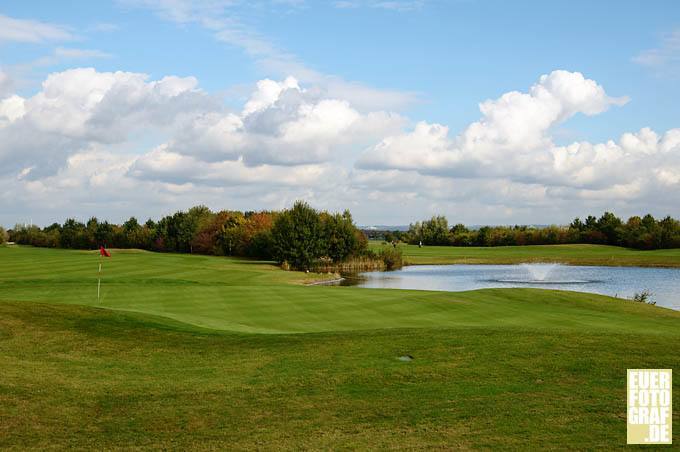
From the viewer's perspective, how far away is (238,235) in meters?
101

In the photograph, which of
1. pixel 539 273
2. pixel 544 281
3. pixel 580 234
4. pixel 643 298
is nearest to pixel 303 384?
pixel 643 298

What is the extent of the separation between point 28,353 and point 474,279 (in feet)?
195

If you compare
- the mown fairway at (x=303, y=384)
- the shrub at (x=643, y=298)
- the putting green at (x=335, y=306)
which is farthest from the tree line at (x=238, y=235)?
the mown fairway at (x=303, y=384)

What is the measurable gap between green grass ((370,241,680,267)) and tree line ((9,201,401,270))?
18897 mm

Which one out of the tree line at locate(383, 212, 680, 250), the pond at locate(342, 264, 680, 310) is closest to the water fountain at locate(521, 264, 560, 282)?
the pond at locate(342, 264, 680, 310)

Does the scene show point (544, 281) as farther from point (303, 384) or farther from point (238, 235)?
point (303, 384)

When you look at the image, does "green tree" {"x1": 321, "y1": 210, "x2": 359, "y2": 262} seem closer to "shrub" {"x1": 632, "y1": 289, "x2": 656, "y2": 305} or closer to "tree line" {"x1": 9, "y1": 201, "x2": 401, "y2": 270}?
"tree line" {"x1": 9, "y1": 201, "x2": 401, "y2": 270}

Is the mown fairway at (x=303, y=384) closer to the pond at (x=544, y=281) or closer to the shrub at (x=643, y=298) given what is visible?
the shrub at (x=643, y=298)

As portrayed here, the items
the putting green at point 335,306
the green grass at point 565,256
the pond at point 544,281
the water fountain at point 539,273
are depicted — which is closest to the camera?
the putting green at point 335,306

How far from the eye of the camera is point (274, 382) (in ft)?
39.1

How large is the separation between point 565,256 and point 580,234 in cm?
2907

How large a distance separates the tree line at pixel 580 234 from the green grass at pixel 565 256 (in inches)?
187

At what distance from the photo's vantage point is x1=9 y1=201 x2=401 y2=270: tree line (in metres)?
79.0

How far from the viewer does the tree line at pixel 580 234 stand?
119312 millimetres
